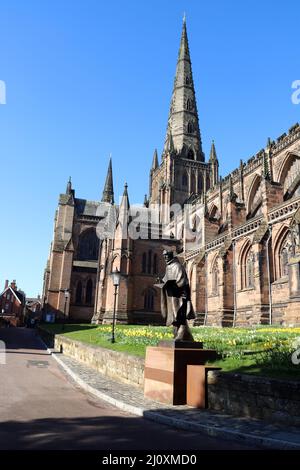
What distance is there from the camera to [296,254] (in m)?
20.5

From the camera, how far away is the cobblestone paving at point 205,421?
5.38m

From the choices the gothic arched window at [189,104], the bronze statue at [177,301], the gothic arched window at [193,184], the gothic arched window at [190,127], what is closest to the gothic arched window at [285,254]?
the bronze statue at [177,301]

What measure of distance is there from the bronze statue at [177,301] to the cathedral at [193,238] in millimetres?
12018

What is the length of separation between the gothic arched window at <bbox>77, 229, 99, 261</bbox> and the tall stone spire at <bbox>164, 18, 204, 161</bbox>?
17.9 m

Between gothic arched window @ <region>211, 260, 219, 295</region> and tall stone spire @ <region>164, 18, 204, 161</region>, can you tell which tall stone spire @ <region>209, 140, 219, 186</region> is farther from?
gothic arched window @ <region>211, 260, 219, 295</region>

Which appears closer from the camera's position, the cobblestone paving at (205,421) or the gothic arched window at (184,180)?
the cobblestone paving at (205,421)

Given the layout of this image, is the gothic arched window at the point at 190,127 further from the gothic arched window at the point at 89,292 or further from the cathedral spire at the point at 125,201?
the gothic arched window at the point at 89,292

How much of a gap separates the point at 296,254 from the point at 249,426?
52.2ft

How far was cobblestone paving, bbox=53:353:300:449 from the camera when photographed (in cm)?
538

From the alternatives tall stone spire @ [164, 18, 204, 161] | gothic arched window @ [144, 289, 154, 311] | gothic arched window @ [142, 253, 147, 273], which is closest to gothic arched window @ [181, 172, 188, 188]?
tall stone spire @ [164, 18, 204, 161]

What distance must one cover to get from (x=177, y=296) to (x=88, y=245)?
48456mm

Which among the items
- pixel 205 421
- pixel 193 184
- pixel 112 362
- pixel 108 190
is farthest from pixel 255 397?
pixel 108 190
